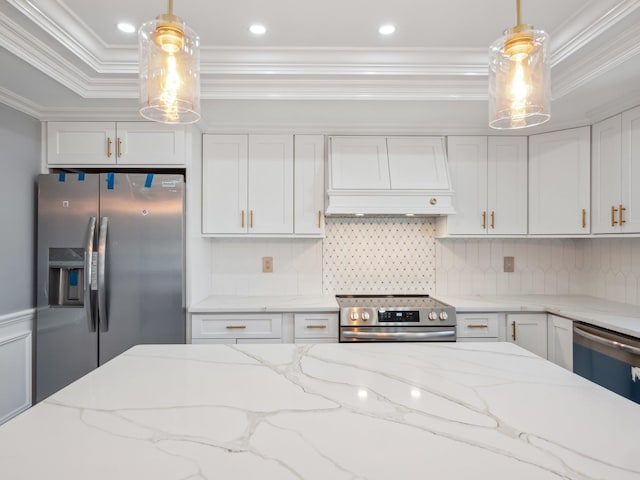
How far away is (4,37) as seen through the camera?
186 centimetres

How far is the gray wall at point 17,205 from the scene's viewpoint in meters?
2.46

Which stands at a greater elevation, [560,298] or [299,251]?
[299,251]

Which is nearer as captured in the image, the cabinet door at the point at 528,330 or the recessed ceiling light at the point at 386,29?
the recessed ceiling light at the point at 386,29

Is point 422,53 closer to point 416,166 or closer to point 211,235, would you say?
point 416,166

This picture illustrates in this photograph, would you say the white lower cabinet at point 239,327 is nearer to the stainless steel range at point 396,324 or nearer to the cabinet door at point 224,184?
the stainless steel range at point 396,324

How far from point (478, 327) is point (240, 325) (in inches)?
64.4

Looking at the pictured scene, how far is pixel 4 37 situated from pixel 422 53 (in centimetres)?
210

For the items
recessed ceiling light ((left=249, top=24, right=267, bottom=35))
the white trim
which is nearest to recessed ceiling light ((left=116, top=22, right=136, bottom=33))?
recessed ceiling light ((left=249, top=24, right=267, bottom=35))

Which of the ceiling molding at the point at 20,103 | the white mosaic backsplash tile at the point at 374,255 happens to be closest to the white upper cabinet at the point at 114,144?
the ceiling molding at the point at 20,103

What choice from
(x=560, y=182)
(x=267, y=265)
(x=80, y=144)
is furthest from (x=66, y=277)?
(x=560, y=182)

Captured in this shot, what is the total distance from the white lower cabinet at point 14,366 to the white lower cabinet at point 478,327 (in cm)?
284

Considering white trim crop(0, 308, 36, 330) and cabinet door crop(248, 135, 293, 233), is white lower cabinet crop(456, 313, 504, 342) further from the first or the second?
white trim crop(0, 308, 36, 330)

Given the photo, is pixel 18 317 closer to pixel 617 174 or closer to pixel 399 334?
pixel 399 334

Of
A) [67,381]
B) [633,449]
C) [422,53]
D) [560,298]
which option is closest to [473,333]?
[560,298]
